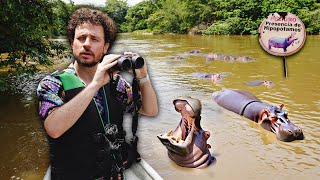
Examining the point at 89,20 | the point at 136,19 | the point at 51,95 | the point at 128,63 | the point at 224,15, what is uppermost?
the point at 136,19

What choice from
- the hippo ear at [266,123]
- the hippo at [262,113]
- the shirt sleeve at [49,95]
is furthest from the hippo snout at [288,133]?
the shirt sleeve at [49,95]

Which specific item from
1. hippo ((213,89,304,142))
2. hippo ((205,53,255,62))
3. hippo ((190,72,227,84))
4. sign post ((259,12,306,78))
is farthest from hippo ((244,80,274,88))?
hippo ((205,53,255,62))

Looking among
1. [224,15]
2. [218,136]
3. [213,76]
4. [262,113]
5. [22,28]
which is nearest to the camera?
[218,136]

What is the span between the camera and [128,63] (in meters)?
1.59

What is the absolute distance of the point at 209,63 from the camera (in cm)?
1399

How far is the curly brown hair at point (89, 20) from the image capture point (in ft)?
5.56

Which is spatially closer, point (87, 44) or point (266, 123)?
point (87, 44)

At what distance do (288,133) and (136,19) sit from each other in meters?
57.3

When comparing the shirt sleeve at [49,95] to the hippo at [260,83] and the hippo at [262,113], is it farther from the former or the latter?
the hippo at [260,83]

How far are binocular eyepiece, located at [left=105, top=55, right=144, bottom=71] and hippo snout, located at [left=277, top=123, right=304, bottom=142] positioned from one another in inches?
A: 164

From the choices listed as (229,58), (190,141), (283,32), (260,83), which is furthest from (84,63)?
(229,58)

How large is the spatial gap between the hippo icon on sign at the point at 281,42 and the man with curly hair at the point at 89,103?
15.6 feet

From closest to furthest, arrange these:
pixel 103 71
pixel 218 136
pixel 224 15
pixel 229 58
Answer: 1. pixel 103 71
2. pixel 218 136
3. pixel 229 58
4. pixel 224 15

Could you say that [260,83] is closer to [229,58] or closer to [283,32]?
[283,32]
